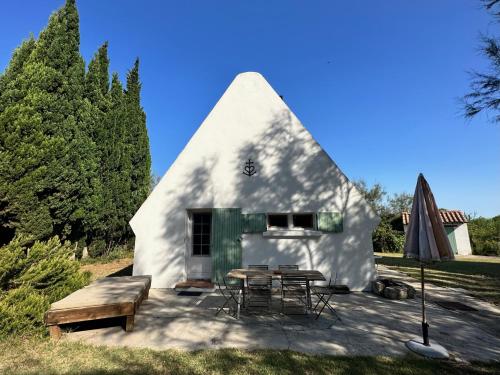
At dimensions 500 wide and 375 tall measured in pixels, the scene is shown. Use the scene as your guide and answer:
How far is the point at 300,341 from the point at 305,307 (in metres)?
1.91

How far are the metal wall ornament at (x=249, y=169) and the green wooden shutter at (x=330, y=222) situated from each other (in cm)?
267

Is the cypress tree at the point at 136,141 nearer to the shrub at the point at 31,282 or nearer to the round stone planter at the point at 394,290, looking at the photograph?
the shrub at the point at 31,282

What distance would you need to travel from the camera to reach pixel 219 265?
860cm

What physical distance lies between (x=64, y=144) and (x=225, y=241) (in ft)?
27.1

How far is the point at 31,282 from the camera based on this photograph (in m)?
5.26

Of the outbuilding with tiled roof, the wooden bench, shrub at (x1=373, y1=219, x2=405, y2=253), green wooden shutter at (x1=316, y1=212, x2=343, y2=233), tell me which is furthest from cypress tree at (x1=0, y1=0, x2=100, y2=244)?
the outbuilding with tiled roof

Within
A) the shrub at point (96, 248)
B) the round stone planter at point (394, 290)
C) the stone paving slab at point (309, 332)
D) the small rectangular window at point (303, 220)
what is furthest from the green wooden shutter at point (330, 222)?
the shrub at point (96, 248)

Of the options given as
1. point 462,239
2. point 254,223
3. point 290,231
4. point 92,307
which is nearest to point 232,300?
point 254,223

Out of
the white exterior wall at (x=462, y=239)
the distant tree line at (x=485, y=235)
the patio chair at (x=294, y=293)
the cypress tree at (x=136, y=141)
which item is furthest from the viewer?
the white exterior wall at (x=462, y=239)

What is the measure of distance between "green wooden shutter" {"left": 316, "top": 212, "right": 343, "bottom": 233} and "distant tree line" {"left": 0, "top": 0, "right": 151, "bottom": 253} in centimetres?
788

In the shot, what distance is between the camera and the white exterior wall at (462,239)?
22.6m

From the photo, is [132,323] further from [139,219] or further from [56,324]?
[139,219]

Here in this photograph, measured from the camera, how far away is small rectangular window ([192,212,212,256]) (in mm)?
9336

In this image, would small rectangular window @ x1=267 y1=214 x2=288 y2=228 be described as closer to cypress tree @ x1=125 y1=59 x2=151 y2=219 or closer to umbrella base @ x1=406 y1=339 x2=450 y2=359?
umbrella base @ x1=406 y1=339 x2=450 y2=359
